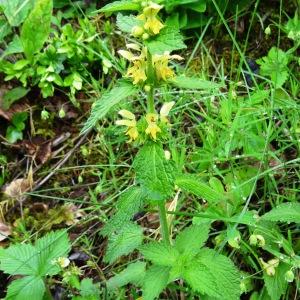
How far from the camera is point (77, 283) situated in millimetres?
1578

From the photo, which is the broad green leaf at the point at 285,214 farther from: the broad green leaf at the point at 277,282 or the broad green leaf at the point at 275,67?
the broad green leaf at the point at 275,67

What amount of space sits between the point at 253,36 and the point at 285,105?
666mm

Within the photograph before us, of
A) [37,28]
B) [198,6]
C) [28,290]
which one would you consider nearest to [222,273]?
[28,290]

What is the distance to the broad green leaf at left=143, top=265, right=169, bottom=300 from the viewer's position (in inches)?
51.5

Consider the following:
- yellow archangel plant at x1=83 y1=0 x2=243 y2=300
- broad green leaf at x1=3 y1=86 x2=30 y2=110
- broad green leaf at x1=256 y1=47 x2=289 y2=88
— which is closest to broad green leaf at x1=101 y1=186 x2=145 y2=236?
yellow archangel plant at x1=83 y1=0 x2=243 y2=300

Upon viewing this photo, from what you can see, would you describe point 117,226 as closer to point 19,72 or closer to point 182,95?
point 182,95

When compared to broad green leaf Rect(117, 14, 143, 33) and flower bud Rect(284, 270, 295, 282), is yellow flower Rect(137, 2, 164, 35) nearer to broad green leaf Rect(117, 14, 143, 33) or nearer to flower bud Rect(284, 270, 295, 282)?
broad green leaf Rect(117, 14, 143, 33)

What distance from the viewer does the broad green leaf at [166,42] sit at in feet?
3.51

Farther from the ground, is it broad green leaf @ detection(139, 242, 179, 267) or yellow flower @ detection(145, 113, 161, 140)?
yellow flower @ detection(145, 113, 161, 140)

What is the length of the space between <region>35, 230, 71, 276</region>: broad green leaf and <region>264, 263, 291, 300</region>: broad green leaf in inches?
21.7

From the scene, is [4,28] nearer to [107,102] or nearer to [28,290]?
[28,290]

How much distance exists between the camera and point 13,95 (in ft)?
7.36

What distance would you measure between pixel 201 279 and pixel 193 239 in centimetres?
13

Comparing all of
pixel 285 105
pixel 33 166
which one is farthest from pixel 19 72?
pixel 285 105
